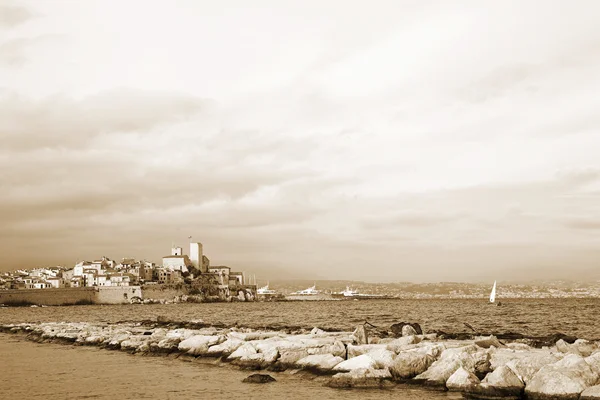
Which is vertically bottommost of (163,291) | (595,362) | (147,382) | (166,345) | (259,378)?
(163,291)

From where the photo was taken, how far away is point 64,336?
113 ft

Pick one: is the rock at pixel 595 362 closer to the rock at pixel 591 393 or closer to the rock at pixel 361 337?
the rock at pixel 591 393

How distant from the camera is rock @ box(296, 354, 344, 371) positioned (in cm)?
1873

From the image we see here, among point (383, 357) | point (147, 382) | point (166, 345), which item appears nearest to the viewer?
point (383, 357)

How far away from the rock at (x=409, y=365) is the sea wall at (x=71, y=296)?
119 metres

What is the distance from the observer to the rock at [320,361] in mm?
18734

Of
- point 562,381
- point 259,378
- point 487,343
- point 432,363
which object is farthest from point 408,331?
point 562,381

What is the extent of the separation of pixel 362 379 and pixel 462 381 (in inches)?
110

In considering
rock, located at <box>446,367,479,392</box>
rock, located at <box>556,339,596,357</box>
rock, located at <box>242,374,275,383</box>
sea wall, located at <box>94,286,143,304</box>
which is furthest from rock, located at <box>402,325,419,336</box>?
sea wall, located at <box>94,286,143,304</box>

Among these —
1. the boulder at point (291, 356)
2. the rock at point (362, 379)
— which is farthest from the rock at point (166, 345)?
the rock at point (362, 379)

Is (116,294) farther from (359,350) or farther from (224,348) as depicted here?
(359,350)

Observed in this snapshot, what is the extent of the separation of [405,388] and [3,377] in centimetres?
1366

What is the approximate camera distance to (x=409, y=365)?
17328mm

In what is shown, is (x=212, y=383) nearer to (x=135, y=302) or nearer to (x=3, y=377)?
(x=3, y=377)
